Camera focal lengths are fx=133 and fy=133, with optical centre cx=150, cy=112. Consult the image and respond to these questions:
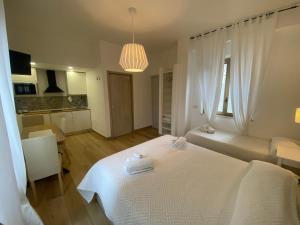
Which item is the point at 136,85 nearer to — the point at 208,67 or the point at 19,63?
the point at 208,67

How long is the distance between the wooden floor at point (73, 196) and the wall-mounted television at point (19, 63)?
1.86 meters

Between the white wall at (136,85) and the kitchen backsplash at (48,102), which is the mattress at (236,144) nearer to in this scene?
the white wall at (136,85)

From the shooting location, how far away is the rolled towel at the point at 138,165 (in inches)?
54.1

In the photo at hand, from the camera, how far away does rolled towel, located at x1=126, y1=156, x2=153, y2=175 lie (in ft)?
4.50

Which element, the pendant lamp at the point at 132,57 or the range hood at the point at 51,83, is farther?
the range hood at the point at 51,83

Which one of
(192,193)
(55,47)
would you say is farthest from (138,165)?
(55,47)

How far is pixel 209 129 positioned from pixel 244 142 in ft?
2.17

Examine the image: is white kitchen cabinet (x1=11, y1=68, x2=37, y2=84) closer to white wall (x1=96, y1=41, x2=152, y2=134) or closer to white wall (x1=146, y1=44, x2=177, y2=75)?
white wall (x1=96, y1=41, x2=152, y2=134)

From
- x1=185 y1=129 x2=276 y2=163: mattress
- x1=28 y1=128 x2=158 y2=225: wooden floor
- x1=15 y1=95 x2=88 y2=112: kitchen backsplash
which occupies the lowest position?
x1=28 y1=128 x2=158 y2=225: wooden floor

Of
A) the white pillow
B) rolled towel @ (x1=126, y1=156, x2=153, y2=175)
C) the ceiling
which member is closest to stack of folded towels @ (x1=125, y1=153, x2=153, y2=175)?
rolled towel @ (x1=126, y1=156, x2=153, y2=175)

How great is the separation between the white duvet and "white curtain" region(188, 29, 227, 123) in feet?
5.51

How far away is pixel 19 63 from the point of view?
233 centimetres

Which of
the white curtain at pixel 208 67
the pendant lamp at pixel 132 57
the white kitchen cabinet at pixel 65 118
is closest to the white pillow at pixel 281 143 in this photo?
the white curtain at pixel 208 67

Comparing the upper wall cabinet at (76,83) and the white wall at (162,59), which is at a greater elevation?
the white wall at (162,59)
